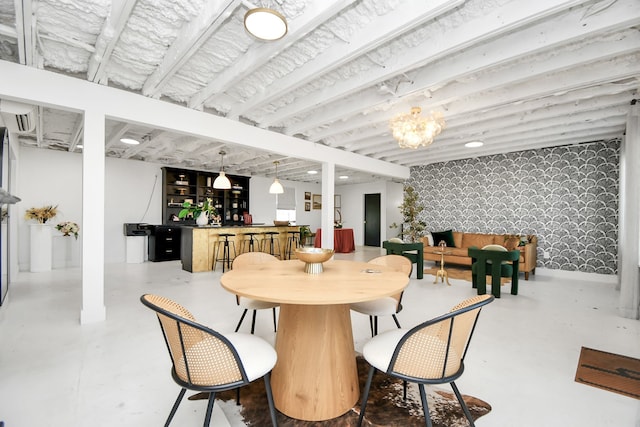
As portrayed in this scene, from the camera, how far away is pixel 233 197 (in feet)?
32.1

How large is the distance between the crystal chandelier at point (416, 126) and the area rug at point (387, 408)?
3.11 meters

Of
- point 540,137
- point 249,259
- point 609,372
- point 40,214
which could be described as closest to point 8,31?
point 249,259

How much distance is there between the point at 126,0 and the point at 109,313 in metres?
3.23

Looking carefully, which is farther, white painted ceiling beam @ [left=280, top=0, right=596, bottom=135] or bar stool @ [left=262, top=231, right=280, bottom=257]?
bar stool @ [left=262, top=231, right=280, bottom=257]

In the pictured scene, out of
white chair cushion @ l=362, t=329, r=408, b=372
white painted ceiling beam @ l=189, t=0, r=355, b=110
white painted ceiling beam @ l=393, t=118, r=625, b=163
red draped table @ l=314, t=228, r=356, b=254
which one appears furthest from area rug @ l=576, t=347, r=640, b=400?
red draped table @ l=314, t=228, r=356, b=254

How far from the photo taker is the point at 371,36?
243 centimetres

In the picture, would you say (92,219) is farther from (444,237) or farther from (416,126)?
(444,237)

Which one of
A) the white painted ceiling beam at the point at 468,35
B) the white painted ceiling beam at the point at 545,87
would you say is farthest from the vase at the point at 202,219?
the white painted ceiling beam at the point at 545,87

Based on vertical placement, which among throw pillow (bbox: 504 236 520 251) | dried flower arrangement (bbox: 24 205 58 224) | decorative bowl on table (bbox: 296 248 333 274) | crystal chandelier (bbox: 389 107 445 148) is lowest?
throw pillow (bbox: 504 236 520 251)

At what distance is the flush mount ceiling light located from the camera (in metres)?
1.85

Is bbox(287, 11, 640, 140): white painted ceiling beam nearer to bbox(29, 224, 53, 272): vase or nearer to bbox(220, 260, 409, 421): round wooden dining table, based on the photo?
bbox(220, 260, 409, 421): round wooden dining table

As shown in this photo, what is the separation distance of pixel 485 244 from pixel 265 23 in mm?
6836

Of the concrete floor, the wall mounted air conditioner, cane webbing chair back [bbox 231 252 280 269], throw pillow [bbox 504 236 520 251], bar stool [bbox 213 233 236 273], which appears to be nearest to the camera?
the concrete floor

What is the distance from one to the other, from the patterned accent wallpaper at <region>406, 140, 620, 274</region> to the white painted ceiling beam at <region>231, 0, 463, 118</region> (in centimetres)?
586
